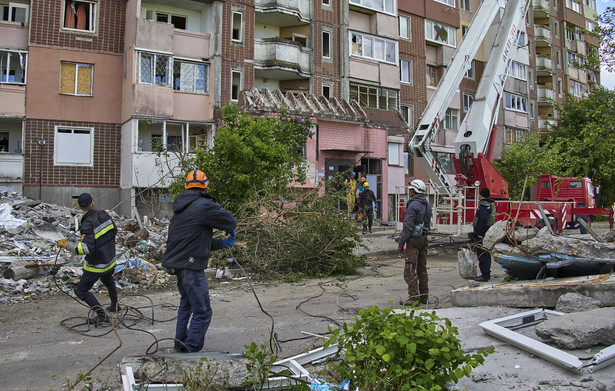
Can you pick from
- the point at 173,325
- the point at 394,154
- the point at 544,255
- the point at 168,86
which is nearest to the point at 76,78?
the point at 168,86

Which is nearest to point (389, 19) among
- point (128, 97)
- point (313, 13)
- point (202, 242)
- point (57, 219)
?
point (313, 13)

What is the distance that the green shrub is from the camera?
340 centimetres

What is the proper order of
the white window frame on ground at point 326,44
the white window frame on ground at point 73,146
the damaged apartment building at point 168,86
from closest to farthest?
1. the damaged apartment building at point 168,86
2. the white window frame on ground at point 73,146
3. the white window frame on ground at point 326,44

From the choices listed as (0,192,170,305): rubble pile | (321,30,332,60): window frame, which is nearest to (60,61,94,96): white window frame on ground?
(0,192,170,305): rubble pile

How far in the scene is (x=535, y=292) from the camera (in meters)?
6.23

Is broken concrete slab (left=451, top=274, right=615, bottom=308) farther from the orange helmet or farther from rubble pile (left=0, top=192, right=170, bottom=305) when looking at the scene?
rubble pile (left=0, top=192, right=170, bottom=305)

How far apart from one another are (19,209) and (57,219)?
159 centimetres

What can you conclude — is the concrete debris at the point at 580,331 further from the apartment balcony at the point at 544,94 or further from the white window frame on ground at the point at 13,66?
the apartment balcony at the point at 544,94

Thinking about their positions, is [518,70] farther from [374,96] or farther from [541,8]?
[374,96]

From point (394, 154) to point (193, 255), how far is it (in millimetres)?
24105

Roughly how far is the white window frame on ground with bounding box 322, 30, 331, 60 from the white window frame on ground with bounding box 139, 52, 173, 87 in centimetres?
864

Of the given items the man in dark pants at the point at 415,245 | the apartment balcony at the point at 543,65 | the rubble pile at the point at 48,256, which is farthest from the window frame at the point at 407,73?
the man in dark pants at the point at 415,245

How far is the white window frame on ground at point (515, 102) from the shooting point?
35469 millimetres

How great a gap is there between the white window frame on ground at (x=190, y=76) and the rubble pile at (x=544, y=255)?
16.8m
